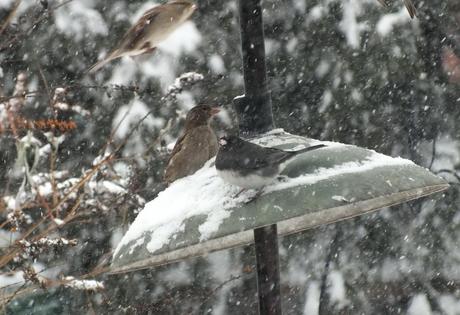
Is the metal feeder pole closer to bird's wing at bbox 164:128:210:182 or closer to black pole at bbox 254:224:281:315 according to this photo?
black pole at bbox 254:224:281:315

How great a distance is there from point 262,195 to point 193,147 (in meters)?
1.07

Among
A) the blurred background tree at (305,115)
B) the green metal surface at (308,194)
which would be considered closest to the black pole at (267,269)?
the green metal surface at (308,194)

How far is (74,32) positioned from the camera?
4.34 metres

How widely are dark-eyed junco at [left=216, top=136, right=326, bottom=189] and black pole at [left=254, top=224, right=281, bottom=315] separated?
0.26m

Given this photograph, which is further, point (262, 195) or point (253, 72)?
point (253, 72)

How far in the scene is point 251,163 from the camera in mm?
1521

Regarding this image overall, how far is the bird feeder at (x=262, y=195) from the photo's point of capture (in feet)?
4.60

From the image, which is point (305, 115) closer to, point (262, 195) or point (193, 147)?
point (193, 147)

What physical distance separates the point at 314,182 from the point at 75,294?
3201 mm

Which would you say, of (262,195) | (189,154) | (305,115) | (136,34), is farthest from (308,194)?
(305,115)

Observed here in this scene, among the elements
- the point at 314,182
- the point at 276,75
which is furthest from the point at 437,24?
the point at 314,182

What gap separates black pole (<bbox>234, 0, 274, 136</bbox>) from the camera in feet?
5.65

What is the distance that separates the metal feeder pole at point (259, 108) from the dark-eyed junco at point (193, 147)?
2.16 ft

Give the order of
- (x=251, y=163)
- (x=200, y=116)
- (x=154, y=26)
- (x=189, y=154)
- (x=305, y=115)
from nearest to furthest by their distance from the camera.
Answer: (x=251, y=163)
(x=154, y=26)
(x=189, y=154)
(x=200, y=116)
(x=305, y=115)
